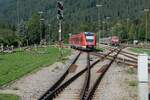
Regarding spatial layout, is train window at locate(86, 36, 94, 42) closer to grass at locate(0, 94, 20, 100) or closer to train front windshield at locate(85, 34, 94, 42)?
train front windshield at locate(85, 34, 94, 42)

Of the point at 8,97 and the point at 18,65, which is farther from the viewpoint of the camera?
the point at 18,65

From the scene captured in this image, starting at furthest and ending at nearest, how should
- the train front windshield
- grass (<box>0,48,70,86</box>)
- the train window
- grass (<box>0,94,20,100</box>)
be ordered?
the train front windshield → the train window → grass (<box>0,48,70,86</box>) → grass (<box>0,94,20,100</box>)

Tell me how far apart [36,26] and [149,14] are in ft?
149

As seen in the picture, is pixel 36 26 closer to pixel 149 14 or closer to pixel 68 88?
pixel 149 14

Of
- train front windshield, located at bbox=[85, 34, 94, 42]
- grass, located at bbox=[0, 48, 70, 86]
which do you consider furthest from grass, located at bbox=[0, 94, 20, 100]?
train front windshield, located at bbox=[85, 34, 94, 42]

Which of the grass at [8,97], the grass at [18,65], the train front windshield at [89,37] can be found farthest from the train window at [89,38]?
the grass at [8,97]

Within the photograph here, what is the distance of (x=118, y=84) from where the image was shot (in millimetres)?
25078

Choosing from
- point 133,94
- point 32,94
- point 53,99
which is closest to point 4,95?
point 32,94

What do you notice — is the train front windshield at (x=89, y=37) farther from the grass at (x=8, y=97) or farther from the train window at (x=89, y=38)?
the grass at (x=8, y=97)

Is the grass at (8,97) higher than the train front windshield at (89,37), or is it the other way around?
the grass at (8,97)

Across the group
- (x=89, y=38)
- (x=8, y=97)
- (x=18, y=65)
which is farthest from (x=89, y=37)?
(x=8, y=97)

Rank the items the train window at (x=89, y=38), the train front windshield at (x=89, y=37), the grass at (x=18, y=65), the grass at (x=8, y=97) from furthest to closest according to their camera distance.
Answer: the train front windshield at (x=89, y=37)
the train window at (x=89, y=38)
the grass at (x=18, y=65)
the grass at (x=8, y=97)

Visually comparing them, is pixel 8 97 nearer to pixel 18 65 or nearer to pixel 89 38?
pixel 18 65

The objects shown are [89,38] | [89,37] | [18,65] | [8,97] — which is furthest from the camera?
[89,37]
